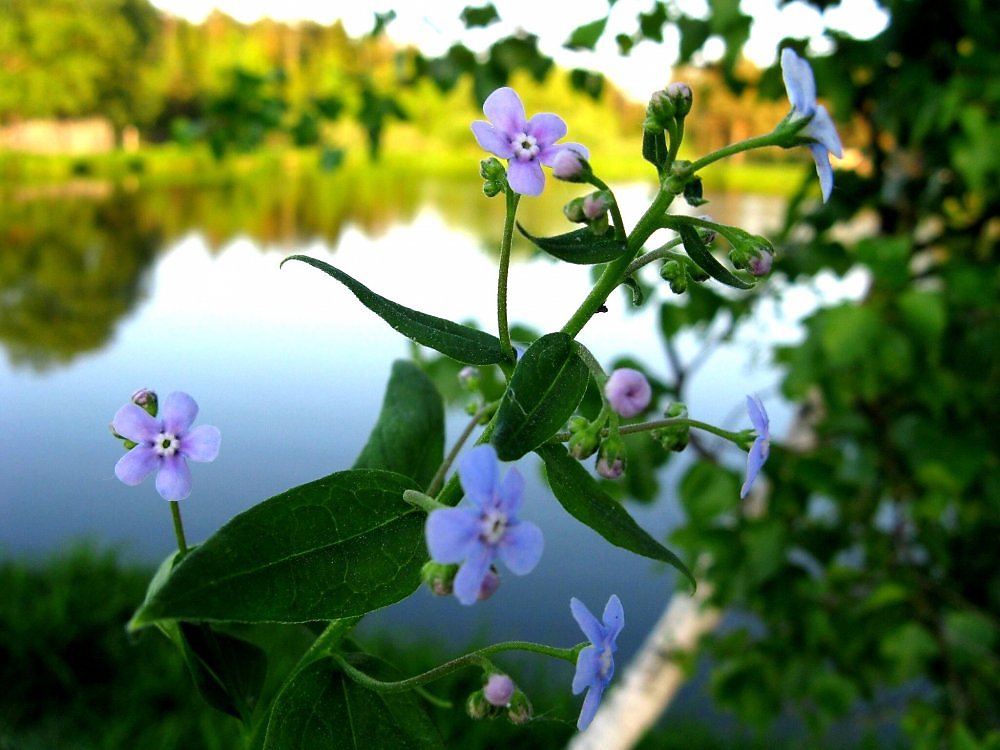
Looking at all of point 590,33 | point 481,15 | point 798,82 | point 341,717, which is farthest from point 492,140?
point 481,15

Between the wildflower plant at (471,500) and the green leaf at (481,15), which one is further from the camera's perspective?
the green leaf at (481,15)

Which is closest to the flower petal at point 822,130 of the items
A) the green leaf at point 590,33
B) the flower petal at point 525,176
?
the flower petal at point 525,176

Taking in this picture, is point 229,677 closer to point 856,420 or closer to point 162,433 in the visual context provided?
point 162,433

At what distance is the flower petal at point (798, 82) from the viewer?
1.01ft

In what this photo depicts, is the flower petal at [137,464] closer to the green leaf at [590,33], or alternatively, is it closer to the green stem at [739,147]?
the green stem at [739,147]

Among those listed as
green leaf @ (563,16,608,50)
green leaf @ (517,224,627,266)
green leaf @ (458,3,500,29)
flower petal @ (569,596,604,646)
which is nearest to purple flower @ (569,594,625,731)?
flower petal @ (569,596,604,646)

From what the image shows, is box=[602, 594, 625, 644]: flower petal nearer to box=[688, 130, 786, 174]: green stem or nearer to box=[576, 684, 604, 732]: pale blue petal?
box=[576, 684, 604, 732]: pale blue petal

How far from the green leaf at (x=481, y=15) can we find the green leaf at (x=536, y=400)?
1.09m

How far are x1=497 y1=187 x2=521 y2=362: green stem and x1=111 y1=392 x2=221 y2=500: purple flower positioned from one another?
0.12m

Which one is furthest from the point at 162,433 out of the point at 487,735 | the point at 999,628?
the point at 487,735

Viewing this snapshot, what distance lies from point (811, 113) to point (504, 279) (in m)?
0.13

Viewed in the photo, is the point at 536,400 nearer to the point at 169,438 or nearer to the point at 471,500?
the point at 471,500

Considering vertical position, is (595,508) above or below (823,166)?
below

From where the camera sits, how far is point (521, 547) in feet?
0.86
